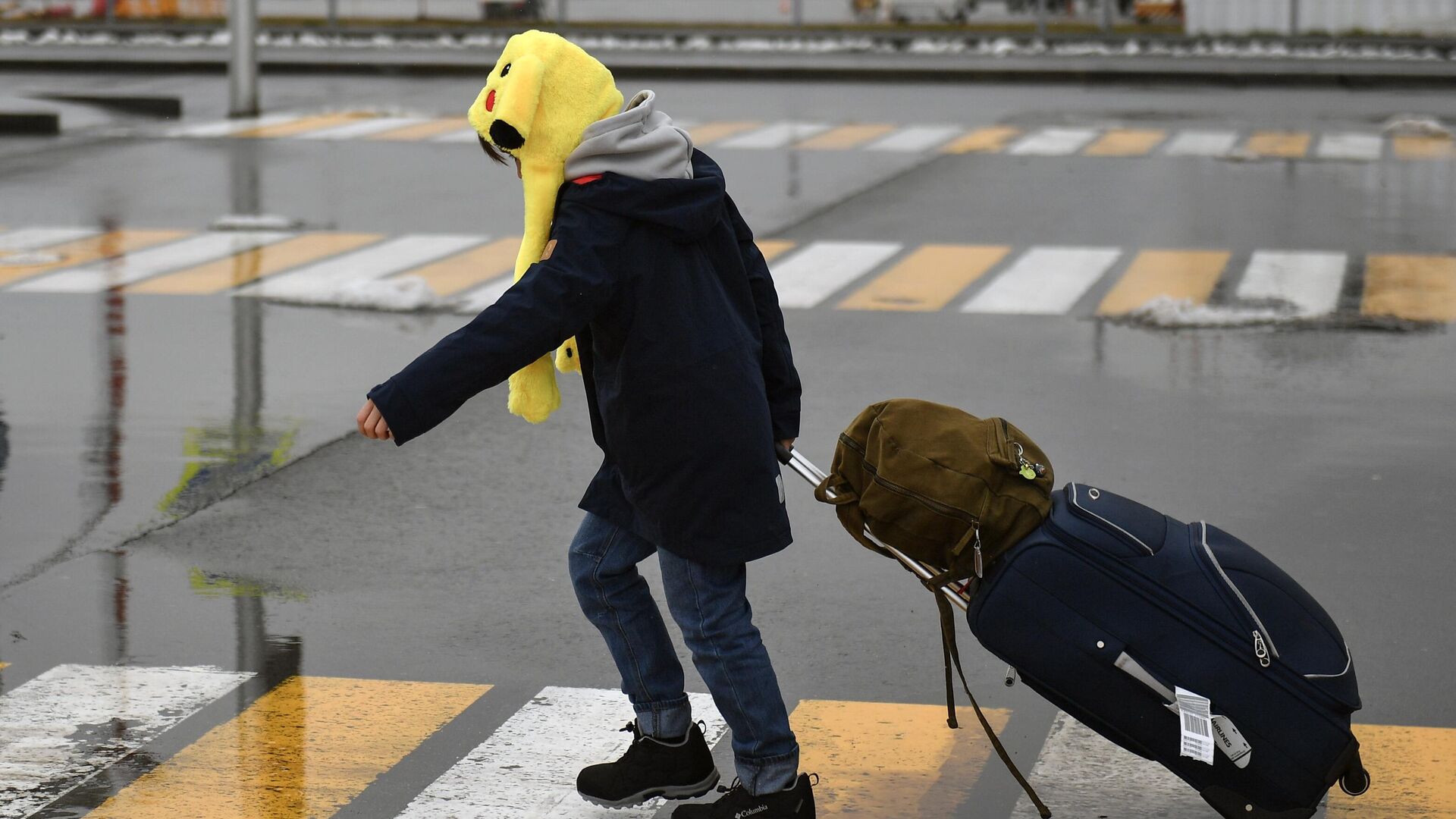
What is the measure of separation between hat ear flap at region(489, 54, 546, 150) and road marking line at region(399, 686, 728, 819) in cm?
145

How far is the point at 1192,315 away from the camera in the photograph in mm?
10273

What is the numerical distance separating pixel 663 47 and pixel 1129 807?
26502mm

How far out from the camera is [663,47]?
2998 centimetres

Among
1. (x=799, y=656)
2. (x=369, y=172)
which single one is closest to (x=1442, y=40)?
(x=369, y=172)

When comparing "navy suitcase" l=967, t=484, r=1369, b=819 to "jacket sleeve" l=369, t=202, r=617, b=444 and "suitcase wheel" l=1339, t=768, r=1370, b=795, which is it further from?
"jacket sleeve" l=369, t=202, r=617, b=444

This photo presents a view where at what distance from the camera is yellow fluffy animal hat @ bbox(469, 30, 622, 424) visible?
391cm

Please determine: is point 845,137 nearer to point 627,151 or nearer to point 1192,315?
point 1192,315

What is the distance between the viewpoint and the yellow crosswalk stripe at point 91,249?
1194 cm

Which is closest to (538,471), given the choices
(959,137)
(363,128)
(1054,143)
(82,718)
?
(82,718)

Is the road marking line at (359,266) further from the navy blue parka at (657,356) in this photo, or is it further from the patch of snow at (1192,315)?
the navy blue parka at (657,356)

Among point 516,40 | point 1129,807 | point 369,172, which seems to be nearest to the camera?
point 516,40

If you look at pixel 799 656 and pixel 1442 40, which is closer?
pixel 799 656

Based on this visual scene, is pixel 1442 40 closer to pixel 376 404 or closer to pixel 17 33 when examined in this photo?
pixel 17 33

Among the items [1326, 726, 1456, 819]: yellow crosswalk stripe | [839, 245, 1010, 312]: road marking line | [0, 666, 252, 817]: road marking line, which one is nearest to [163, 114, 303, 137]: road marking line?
[839, 245, 1010, 312]: road marking line
